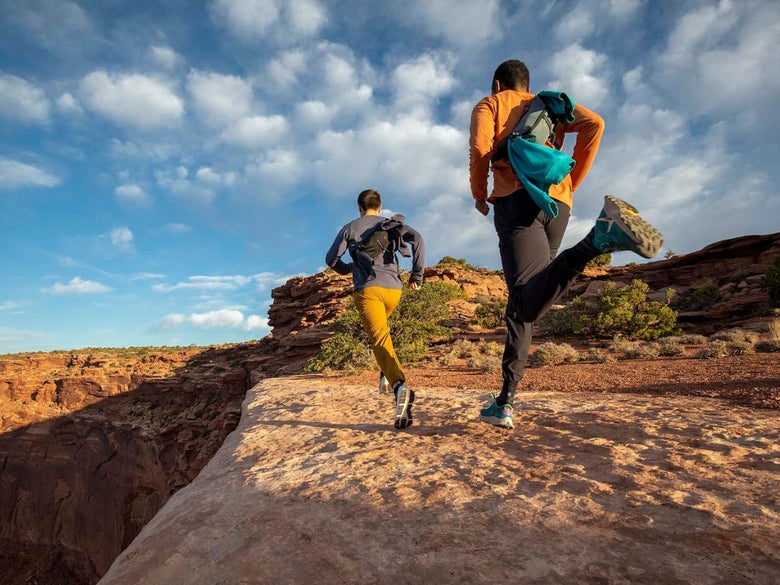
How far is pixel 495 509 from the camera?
163 centimetres

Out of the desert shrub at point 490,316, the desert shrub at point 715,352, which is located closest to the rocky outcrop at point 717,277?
the desert shrub at point 715,352

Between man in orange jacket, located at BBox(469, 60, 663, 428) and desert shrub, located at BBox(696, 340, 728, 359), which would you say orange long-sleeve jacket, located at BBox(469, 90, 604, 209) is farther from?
desert shrub, located at BBox(696, 340, 728, 359)

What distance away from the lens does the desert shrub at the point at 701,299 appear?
1844cm

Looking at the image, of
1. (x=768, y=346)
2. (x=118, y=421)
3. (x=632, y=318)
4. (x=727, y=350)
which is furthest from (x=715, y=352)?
(x=118, y=421)

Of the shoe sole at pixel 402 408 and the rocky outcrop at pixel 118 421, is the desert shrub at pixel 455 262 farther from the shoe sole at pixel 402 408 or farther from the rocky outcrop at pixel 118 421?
the shoe sole at pixel 402 408

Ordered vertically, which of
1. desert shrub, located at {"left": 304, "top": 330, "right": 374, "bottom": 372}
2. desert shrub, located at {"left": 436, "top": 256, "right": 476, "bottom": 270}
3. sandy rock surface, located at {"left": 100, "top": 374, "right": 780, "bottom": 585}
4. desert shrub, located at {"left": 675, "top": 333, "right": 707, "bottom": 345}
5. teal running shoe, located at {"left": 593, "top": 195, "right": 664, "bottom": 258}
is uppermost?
desert shrub, located at {"left": 436, "top": 256, "right": 476, "bottom": 270}

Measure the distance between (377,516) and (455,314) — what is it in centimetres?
2067

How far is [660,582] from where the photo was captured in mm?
1064

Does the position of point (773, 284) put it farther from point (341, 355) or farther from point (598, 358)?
point (341, 355)

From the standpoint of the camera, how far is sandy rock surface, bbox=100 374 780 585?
123 centimetres

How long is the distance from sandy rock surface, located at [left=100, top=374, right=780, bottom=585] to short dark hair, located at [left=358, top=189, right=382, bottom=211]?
2471 millimetres

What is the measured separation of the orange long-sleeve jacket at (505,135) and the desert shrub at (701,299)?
20.0 metres

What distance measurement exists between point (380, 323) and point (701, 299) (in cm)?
2098

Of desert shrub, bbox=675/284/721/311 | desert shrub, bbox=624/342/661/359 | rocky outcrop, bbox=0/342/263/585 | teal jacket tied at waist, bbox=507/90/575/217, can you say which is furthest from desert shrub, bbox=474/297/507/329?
teal jacket tied at waist, bbox=507/90/575/217
